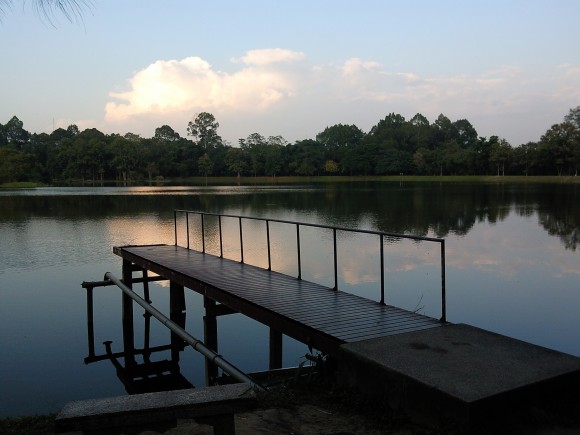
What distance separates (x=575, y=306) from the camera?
41.8ft

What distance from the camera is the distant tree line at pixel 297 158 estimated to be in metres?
90.4

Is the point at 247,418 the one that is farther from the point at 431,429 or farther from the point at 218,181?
the point at 218,181

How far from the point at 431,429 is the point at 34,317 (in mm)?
10978

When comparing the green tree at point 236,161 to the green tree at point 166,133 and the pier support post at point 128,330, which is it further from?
the pier support post at point 128,330

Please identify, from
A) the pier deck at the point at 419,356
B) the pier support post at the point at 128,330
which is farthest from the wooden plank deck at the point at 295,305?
the pier support post at the point at 128,330

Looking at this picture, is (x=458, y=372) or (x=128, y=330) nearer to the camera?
(x=458, y=372)

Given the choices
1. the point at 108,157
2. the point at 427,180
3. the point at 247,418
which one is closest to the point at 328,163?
the point at 427,180

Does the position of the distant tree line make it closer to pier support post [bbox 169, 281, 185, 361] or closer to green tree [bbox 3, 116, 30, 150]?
green tree [bbox 3, 116, 30, 150]

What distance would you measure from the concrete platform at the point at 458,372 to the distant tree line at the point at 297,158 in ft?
290

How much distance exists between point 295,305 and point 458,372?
3.26m

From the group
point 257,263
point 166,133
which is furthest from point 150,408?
point 166,133

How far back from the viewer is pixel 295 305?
24.7 feet

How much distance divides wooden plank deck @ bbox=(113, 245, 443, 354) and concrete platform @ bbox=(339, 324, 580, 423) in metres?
0.62

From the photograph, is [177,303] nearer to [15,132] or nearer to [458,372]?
[458,372]
